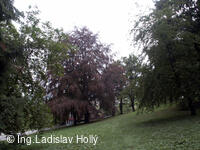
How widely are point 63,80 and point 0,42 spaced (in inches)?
631

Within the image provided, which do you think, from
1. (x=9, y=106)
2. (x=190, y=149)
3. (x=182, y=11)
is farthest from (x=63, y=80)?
(x=190, y=149)

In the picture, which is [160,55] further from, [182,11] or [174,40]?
[182,11]

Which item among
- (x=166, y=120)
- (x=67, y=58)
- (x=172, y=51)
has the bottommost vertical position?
(x=166, y=120)

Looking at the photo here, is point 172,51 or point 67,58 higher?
point 172,51

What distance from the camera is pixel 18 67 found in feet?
25.9

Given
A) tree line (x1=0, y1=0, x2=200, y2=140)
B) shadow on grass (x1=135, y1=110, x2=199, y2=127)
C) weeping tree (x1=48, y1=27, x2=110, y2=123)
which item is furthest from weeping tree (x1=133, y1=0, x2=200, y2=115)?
weeping tree (x1=48, y1=27, x2=110, y2=123)

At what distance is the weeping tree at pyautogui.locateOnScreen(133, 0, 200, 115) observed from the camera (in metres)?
11.2

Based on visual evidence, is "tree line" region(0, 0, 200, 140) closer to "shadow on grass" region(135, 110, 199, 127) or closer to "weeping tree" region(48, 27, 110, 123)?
"weeping tree" region(48, 27, 110, 123)

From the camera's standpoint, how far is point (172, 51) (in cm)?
1175

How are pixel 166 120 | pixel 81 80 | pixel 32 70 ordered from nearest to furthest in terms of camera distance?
pixel 32 70 < pixel 166 120 < pixel 81 80

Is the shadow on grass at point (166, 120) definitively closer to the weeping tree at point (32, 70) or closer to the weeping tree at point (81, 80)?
the weeping tree at point (32, 70)

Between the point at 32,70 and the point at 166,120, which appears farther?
the point at 166,120

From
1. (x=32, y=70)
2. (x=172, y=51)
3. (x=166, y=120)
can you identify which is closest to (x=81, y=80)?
(x=166, y=120)

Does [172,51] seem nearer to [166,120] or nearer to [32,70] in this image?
[166,120]
